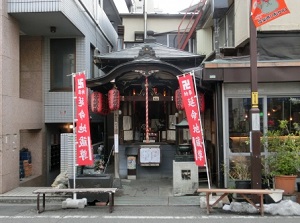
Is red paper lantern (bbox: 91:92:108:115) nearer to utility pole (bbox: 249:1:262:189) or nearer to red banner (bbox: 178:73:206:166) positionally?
red banner (bbox: 178:73:206:166)

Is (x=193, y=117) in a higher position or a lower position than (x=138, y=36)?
lower

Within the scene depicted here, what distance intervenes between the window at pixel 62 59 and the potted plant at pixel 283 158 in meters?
8.81

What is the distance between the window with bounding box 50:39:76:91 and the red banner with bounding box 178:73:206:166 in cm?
644

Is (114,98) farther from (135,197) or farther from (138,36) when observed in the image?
(138,36)

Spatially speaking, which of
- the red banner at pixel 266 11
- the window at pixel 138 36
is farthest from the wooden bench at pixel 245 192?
the window at pixel 138 36

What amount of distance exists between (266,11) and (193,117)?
3.60 m

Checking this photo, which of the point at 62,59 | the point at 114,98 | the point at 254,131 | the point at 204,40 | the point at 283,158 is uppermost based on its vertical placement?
the point at 204,40

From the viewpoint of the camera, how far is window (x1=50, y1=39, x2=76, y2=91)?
15.1 m

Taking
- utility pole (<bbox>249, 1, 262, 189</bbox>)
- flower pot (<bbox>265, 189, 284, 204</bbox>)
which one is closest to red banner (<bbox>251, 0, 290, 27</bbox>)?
utility pole (<bbox>249, 1, 262, 189</bbox>)

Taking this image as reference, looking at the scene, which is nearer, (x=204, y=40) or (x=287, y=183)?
(x=287, y=183)

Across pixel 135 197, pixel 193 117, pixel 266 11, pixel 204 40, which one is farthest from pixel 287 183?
pixel 204 40

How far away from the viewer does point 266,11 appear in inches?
374

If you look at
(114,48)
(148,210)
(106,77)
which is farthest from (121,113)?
Result: (114,48)

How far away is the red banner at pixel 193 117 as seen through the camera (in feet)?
33.7
